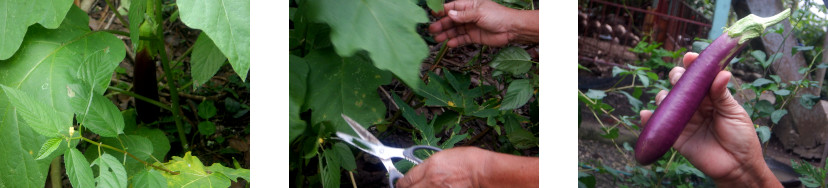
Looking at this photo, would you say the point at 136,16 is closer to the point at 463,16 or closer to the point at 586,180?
the point at 463,16

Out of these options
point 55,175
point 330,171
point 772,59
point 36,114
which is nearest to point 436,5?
point 330,171

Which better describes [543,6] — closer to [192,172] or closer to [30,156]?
[192,172]

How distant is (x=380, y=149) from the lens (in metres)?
0.74

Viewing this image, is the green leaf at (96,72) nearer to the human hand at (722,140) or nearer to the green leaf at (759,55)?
the human hand at (722,140)

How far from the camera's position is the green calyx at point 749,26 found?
33.0 inches

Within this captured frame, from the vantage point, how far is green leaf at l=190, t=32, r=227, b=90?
883 millimetres

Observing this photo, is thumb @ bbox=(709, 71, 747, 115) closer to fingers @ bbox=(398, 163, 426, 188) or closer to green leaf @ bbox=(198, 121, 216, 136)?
fingers @ bbox=(398, 163, 426, 188)

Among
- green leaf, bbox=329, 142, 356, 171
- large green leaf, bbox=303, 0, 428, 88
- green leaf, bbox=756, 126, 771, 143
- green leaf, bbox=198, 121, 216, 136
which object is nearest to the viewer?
large green leaf, bbox=303, 0, 428, 88

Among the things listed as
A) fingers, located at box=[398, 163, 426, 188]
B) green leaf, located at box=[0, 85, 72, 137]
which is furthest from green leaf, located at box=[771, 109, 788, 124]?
green leaf, located at box=[0, 85, 72, 137]

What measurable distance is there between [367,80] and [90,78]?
0.36 m

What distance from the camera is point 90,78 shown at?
0.78 meters

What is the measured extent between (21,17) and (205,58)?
0.75 ft

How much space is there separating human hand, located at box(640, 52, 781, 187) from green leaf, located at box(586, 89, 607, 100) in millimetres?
230

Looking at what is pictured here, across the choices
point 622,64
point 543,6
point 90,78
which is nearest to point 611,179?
point 622,64
